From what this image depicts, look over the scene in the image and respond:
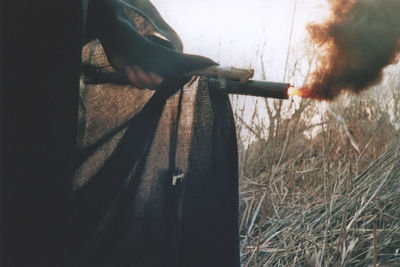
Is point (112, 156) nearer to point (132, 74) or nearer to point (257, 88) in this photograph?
point (132, 74)

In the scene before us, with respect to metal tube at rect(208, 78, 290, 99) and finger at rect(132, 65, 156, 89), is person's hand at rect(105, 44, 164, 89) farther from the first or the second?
metal tube at rect(208, 78, 290, 99)

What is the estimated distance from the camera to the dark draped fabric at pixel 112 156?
0.74 metres

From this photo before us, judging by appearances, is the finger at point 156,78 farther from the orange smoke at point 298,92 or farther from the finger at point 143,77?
the orange smoke at point 298,92

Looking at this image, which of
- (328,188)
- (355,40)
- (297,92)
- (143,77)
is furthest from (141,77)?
(328,188)

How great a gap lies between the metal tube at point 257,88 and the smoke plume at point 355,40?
370mm

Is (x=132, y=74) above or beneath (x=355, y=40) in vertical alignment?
beneath

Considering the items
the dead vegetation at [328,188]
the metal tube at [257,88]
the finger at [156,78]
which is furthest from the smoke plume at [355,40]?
the finger at [156,78]

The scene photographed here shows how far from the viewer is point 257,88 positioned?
2.64 feet

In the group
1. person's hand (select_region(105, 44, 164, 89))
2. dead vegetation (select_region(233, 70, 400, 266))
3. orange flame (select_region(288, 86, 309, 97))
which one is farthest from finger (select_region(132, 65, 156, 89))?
dead vegetation (select_region(233, 70, 400, 266))

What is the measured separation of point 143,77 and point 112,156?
0.28m

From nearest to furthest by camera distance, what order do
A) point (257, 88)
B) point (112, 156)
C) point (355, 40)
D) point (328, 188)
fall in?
point (257, 88) → point (112, 156) → point (355, 40) → point (328, 188)

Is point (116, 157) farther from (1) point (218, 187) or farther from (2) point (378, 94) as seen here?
(2) point (378, 94)

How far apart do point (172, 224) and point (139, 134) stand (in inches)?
11.4

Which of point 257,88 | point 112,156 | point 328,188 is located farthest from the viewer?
point 328,188
